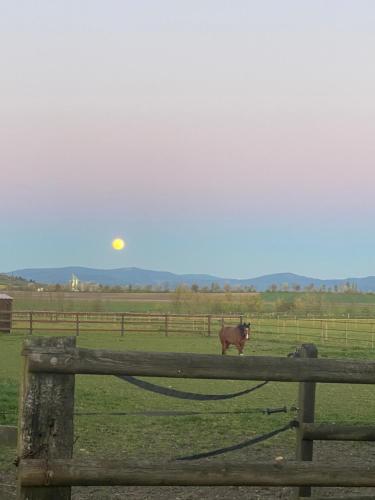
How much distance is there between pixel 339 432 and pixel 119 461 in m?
2.02

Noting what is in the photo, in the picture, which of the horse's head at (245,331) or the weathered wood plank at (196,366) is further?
the horse's head at (245,331)

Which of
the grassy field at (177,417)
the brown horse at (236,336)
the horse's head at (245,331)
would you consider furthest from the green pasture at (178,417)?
the horse's head at (245,331)

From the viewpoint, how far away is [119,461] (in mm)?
2951

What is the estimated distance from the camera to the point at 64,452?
292cm

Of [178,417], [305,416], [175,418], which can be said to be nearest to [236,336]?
[178,417]

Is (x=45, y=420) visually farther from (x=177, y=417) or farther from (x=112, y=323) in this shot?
(x=112, y=323)

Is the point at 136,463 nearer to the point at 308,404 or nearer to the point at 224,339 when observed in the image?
the point at 308,404

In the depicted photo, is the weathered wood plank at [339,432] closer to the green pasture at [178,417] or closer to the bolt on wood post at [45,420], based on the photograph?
the green pasture at [178,417]

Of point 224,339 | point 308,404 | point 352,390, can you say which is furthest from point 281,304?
point 308,404

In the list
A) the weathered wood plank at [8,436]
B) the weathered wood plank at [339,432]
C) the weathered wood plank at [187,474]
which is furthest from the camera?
the weathered wood plank at [339,432]

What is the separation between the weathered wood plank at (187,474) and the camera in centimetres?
284

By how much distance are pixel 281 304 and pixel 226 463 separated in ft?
234

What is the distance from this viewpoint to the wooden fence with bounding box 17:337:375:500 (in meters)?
2.87

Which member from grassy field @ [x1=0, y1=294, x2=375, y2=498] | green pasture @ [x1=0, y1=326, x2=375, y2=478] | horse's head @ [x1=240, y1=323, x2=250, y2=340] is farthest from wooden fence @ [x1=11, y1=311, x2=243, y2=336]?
green pasture @ [x1=0, y1=326, x2=375, y2=478]
